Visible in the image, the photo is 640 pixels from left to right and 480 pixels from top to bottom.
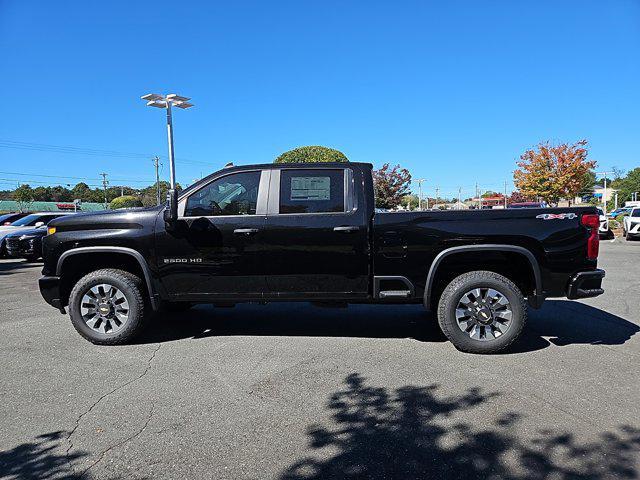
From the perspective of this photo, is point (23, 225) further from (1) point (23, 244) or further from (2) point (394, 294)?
(2) point (394, 294)

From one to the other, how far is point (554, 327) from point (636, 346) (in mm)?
959

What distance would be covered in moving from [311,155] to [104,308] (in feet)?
83.6

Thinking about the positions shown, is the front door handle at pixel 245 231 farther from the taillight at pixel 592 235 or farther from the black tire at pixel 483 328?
the taillight at pixel 592 235

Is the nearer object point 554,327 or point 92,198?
point 554,327

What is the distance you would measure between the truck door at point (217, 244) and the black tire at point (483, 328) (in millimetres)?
2035

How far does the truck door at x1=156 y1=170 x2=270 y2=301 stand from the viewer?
4.89m

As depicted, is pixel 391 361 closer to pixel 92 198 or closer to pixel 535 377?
pixel 535 377

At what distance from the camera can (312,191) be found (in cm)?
502

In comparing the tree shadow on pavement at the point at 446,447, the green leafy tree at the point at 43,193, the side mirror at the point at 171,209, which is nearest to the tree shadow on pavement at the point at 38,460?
the tree shadow on pavement at the point at 446,447

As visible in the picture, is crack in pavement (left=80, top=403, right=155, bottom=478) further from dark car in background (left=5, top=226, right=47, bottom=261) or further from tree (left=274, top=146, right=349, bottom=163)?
tree (left=274, top=146, right=349, bottom=163)

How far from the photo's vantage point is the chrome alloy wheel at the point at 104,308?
200 inches

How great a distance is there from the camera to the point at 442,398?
361 centimetres

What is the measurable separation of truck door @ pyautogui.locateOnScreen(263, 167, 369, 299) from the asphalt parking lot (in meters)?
0.70

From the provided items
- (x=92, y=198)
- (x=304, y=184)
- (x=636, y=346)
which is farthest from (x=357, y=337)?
(x=92, y=198)
